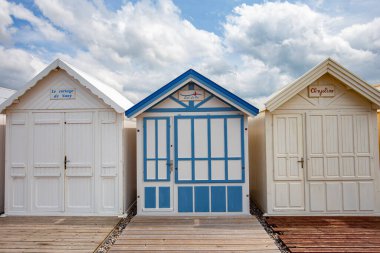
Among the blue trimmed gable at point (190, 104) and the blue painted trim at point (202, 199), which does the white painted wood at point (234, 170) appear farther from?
the blue trimmed gable at point (190, 104)

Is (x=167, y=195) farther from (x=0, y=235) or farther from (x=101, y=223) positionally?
(x=0, y=235)

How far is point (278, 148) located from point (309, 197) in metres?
1.50

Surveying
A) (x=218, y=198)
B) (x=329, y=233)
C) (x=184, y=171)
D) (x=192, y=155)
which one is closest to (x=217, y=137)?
(x=192, y=155)

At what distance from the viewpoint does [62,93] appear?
6.85m

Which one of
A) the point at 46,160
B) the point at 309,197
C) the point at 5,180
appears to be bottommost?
the point at 309,197

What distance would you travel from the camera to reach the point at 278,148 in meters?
6.74

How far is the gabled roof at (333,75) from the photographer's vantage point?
643 centimetres

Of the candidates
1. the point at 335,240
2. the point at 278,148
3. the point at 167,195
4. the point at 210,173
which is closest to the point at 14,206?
the point at 167,195

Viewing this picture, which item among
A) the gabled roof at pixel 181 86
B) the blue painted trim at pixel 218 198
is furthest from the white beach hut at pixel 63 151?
the blue painted trim at pixel 218 198

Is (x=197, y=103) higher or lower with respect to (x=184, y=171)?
higher

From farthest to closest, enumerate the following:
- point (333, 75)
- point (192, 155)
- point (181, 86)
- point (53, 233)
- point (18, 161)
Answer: point (18, 161)
point (192, 155)
point (181, 86)
point (333, 75)
point (53, 233)

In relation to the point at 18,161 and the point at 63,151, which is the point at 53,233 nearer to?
the point at 63,151

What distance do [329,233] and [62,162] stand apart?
6597 mm

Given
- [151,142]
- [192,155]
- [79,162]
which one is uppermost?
[151,142]
